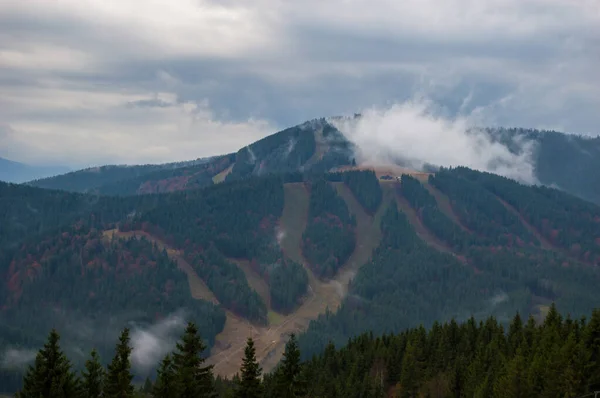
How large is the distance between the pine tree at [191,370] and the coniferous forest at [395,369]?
0.10 metres

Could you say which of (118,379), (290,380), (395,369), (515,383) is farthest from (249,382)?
(395,369)

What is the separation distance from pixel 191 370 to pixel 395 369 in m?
94.4

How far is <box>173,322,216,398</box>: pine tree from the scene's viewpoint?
71344mm

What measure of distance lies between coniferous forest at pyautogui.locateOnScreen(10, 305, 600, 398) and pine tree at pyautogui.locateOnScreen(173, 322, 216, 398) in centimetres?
10

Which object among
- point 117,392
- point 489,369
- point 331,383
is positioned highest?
point 117,392

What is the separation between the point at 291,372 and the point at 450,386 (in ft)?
209

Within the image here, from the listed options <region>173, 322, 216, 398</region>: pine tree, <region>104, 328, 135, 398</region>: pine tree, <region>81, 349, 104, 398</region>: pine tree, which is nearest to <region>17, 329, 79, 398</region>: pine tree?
<region>104, 328, 135, 398</region>: pine tree

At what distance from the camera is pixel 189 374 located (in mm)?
71500

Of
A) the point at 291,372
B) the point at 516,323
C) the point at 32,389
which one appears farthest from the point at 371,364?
the point at 32,389

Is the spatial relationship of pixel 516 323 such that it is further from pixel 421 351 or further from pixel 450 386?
pixel 450 386

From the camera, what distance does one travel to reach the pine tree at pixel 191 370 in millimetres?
71344

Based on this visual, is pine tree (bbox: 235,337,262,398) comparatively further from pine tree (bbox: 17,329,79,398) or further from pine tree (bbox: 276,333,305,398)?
pine tree (bbox: 17,329,79,398)

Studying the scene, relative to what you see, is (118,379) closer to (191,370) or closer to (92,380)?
(92,380)

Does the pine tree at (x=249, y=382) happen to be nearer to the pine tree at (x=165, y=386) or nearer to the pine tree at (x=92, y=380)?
the pine tree at (x=165, y=386)
